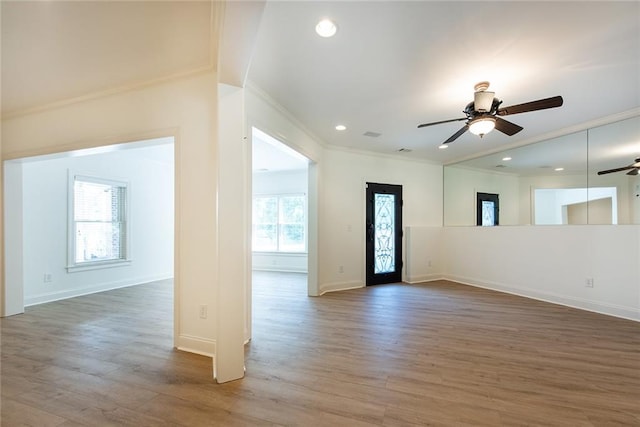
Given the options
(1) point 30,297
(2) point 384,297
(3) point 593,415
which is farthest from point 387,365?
(1) point 30,297

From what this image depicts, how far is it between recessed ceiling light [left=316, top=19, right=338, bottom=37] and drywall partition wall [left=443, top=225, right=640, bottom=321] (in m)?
4.37

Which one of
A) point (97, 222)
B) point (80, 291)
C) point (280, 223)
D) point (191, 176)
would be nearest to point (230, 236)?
point (191, 176)

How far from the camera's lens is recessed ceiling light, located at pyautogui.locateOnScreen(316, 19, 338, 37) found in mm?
2021

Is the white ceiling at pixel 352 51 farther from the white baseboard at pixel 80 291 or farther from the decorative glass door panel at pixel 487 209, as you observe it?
the white baseboard at pixel 80 291

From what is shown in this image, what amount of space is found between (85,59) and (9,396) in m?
2.69

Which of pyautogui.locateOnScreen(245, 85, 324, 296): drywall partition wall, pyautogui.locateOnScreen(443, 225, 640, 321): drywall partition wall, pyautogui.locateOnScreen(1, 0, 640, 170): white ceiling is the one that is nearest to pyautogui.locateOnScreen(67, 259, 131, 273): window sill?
pyautogui.locateOnScreen(1, 0, 640, 170): white ceiling

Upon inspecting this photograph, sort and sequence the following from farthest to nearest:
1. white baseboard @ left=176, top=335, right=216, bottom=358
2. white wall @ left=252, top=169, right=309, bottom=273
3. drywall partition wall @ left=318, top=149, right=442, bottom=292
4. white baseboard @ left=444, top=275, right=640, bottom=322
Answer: white wall @ left=252, top=169, right=309, bottom=273 < drywall partition wall @ left=318, top=149, right=442, bottom=292 < white baseboard @ left=444, top=275, right=640, bottom=322 < white baseboard @ left=176, top=335, right=216, bottom=358

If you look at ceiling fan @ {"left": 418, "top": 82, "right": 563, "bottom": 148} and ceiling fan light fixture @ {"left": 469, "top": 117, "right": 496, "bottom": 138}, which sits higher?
ceiling fan @ {"left": 418, "top": 82, "right": 563, "bottom": 148}

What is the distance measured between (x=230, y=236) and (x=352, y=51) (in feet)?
5.85

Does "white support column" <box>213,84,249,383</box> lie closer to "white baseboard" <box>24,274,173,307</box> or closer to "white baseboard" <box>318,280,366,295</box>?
"white baseboard" <box>318,280,366,295</box>

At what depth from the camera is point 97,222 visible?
522 centimetres

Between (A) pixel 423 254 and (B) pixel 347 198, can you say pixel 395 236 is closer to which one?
(A) pixel 423 254

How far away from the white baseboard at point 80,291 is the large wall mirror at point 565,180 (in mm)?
6711

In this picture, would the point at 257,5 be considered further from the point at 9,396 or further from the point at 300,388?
the point at 9,396
